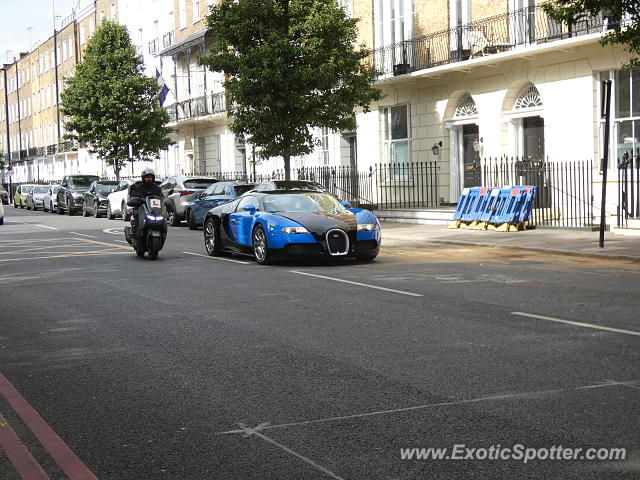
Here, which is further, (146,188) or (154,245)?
(146,188)

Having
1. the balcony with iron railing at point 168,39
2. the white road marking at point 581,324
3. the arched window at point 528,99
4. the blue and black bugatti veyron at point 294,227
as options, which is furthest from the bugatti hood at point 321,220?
the balcony with iron railing at point 168,39

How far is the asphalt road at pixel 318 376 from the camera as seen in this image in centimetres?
468

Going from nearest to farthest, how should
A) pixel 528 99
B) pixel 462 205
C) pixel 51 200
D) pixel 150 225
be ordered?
1. pixel 150 225
2. pixel 462 205
3. pixel 528 99
4. pixel 51 200

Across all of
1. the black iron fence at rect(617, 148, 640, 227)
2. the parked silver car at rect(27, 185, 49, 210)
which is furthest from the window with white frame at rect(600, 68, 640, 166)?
the parked silver car at rect(27, 185, 49, 210)

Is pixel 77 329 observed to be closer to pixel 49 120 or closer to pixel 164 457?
pixel 164 457

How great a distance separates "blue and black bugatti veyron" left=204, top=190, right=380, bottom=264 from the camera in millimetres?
14477

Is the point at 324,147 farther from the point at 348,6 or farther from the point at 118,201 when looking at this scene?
the point at 118,201

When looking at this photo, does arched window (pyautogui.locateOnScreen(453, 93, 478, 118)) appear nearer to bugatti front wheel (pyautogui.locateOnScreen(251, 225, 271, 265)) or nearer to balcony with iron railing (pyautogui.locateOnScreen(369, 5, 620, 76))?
balcony with iron railing (pyautogui.locateOnScreen(369, 5, 620, 76))

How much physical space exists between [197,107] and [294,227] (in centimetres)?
3369

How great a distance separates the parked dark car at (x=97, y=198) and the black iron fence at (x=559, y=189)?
1839 centimetres

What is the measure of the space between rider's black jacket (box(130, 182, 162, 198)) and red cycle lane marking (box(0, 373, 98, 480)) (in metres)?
10.2

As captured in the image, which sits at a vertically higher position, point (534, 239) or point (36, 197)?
point (36, 197)

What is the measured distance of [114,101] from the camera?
1855 inches

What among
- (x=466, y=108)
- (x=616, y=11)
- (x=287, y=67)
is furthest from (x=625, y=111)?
(x=287, y=67)
